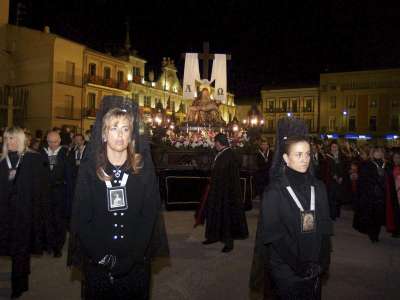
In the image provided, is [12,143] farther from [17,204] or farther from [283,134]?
[283,134]

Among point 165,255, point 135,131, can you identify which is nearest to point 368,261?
point 165,255

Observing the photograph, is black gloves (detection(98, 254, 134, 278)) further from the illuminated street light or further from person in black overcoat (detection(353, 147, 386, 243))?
the illuminated street light

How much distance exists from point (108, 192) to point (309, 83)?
2278 inches

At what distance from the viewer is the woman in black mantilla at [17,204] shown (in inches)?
175

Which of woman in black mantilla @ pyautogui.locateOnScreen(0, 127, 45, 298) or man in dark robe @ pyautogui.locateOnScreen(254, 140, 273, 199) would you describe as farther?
man in dark robe @ pyautogui.locateOnScreen(254, 140, 273, 199)

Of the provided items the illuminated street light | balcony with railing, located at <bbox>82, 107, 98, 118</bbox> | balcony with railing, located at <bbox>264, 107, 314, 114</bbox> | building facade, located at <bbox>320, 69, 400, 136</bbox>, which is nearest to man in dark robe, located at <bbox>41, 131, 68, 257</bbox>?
the illuminated street light

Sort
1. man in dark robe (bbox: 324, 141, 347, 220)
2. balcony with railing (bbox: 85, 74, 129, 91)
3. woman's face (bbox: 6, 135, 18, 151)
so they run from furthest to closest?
balcony with railing (bbox: 85, 74, 129, 91) → man in dark robe (bbox: 324, 141, 347, 220) → woman's face (bbox: 6, 135, 18, 151)

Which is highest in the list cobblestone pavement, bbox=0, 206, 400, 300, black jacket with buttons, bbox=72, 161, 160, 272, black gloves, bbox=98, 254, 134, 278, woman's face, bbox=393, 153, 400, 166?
woman's face, bbox=393, 153, 400, 166

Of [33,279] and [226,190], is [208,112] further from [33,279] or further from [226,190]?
[33,279]

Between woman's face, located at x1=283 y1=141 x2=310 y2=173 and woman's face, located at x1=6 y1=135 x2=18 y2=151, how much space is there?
3.35m

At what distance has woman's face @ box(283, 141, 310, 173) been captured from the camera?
3.08 metres

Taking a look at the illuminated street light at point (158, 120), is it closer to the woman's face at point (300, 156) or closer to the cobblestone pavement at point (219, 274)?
the cobblestone pavement at point (219, 274)

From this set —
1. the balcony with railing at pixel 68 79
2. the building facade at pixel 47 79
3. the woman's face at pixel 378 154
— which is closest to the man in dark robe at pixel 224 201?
the woman's face at pixel 378 154

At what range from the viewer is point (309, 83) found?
57.2 meters
